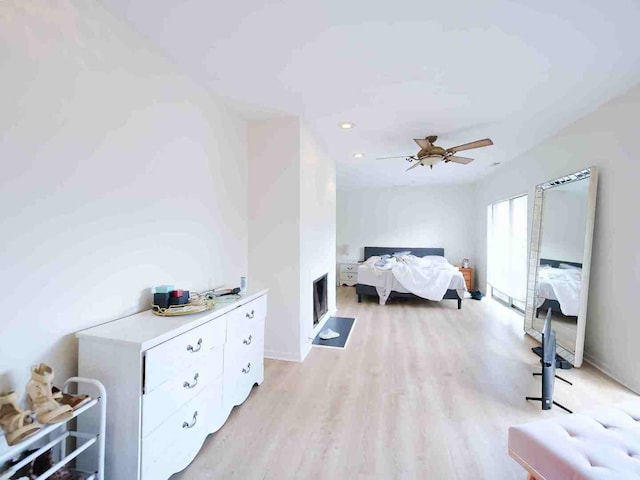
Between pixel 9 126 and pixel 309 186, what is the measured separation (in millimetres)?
2384

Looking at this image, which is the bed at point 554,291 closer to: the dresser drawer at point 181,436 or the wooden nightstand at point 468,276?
the wooden nightstand at point 468,276

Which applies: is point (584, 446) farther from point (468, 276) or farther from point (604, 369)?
point (468, 276)

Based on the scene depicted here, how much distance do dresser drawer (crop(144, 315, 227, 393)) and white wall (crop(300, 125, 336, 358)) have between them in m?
1.25

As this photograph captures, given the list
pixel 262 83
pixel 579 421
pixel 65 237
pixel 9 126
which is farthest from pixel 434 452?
pixel 262 83

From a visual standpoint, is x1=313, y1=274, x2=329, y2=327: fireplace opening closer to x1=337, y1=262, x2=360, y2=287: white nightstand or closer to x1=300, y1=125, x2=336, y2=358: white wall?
x1=300, y1=125, x2=336, y2=358: white wall

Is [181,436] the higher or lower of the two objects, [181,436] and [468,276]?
the lower

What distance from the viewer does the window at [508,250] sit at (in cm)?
441

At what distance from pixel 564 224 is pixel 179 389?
13.0ft


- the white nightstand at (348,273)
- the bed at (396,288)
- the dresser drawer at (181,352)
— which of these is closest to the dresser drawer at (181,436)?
the dresser drawer at (181,352)

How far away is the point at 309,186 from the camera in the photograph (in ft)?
A: 10.6

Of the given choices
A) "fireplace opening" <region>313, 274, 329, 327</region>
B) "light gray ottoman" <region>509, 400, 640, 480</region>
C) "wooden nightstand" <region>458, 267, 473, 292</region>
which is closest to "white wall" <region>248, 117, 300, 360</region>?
"fireplace opening" <region>313, 274, 329, 327</region>

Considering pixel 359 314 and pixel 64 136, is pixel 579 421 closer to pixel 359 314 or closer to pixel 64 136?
pixel 64 136

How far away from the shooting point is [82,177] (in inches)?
55.1

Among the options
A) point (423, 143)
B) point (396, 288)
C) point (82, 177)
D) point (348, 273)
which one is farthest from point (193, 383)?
point (348, 273)
